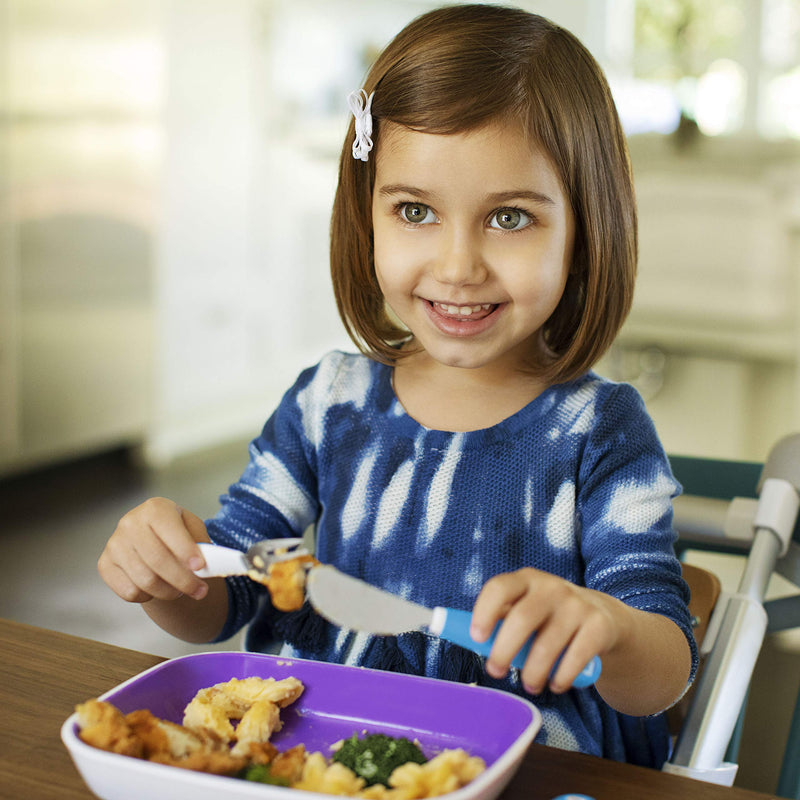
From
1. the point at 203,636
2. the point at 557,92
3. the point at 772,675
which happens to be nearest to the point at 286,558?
the point at 203,636

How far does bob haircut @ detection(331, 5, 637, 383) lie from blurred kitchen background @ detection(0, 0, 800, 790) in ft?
5.99

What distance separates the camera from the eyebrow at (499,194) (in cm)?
81

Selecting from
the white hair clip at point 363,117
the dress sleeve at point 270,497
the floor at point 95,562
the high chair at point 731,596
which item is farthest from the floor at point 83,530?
the white hair clip at point 363,117

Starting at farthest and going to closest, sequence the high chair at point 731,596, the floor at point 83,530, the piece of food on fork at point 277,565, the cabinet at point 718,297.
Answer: the cabinet at point 718,297 < the floor at point 83,530 < the high chair at point 731,596 < the piece of food on fork at point 277,565

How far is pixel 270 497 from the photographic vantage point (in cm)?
97

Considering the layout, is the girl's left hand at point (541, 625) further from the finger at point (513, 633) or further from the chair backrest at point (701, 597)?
the chair backrest at point (701, 597)

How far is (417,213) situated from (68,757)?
19.2 inches

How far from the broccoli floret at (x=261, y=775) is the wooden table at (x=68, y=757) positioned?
0.08 meters

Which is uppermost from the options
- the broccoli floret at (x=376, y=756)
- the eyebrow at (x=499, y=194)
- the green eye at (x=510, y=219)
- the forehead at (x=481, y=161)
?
the forehead at (x=481, y=161)

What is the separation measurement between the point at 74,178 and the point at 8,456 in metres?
0.87

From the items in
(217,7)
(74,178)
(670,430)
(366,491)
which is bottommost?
(670,430)

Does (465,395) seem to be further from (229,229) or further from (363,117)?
(229,229)

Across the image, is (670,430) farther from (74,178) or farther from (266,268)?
(74,178)

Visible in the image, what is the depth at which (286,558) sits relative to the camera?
0.66 metres
